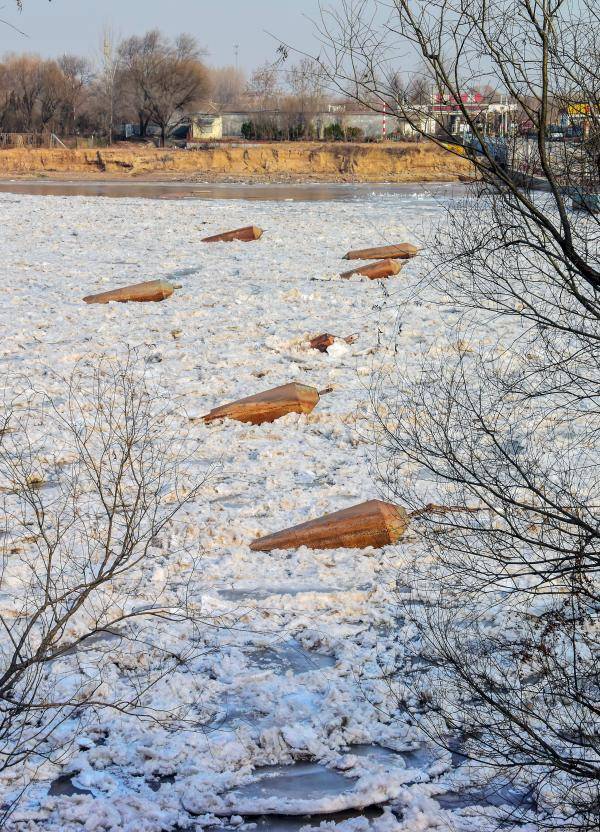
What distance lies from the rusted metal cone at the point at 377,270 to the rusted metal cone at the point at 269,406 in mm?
6164

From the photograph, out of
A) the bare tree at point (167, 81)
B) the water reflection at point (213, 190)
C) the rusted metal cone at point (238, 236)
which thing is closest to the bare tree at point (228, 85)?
the bare tree at point (167, 81)

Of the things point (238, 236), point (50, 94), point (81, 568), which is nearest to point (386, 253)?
point (238, 236)

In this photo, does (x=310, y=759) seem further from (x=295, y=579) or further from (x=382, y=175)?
(x=382, y=175)

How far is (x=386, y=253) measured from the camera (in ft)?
54.4

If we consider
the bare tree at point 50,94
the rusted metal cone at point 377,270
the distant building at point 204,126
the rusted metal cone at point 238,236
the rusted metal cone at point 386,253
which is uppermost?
the bare tree at point 50,94

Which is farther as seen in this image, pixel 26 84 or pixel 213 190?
pixel 26 84

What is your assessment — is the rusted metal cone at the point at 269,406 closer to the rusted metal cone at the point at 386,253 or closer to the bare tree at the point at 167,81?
the rusted metal cone at the point at 386,253

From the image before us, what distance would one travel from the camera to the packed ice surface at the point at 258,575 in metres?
4.04

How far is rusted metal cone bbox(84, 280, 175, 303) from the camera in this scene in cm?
1341

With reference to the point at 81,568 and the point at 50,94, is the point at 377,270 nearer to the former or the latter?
the point at 81,568

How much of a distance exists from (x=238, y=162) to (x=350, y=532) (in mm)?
47564

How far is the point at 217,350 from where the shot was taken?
36.3 feet

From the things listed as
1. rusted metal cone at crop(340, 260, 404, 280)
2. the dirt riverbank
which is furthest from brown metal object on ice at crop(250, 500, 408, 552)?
the dirt riverbank

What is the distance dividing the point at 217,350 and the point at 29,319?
9.12 feet
